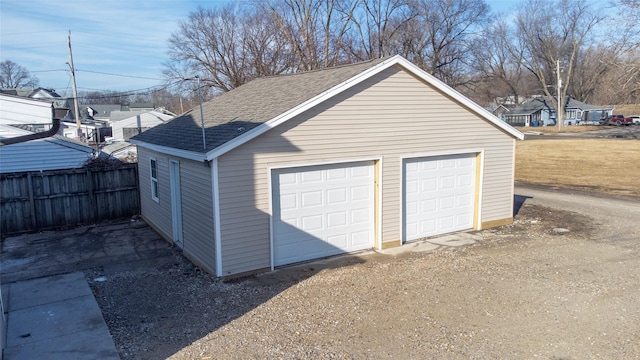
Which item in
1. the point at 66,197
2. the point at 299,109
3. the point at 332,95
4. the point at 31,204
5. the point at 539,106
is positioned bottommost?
the point at 31,204

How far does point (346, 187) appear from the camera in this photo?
398 inches

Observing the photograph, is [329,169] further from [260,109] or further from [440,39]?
[440,39]

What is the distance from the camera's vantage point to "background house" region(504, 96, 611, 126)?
7144cm

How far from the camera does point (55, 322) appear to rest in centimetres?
692

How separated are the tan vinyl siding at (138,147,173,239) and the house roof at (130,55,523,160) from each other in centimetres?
40

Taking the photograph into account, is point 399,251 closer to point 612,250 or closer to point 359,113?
point 359,113

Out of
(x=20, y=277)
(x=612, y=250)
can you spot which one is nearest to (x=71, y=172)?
(x=20, y=277)

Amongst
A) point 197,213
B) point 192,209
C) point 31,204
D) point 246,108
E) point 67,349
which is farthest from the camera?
point 31,204

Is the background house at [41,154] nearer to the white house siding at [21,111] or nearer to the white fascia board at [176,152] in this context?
the white house siding at [21,111]

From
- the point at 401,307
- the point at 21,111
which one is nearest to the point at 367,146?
the point at 401,307

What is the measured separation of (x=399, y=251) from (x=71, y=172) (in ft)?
31.4

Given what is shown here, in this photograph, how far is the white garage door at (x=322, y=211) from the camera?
9391mm

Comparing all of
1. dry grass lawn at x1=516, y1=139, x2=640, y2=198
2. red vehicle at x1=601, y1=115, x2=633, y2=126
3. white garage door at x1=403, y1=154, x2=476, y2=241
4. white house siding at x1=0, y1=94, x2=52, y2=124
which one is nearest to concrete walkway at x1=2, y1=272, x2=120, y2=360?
white garage door at x1=403, y1=154, x2=476, y2=241

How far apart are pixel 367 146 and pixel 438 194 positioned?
264 centimetres
